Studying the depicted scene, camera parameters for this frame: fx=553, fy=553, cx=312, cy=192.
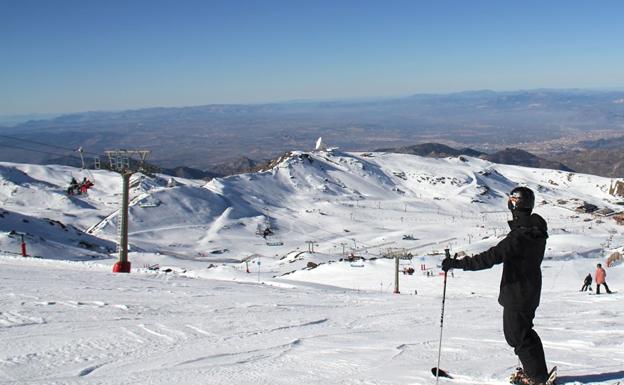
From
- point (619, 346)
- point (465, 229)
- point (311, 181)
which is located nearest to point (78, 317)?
point (619, 346)

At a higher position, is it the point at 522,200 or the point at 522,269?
the point at 522,200

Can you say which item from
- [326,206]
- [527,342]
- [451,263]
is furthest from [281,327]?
[326,206]

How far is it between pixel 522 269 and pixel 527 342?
708mm

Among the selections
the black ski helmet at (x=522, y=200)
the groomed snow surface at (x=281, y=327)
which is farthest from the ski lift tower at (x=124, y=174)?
the black ski helmet at (x=522, y=200)

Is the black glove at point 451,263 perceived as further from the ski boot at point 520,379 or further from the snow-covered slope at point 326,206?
the snow-covered slope at point 326,206

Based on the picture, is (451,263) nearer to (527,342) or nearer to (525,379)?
(527,342)

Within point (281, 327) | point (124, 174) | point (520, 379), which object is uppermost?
point (124, 174)

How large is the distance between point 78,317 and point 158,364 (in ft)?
10.1

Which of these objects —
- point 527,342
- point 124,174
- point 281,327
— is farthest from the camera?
point 124,174

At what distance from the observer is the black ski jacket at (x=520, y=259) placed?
16.2 ft

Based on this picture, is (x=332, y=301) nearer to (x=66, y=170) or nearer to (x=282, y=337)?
(x=282, y=337)

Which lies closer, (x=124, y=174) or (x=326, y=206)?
(x=124, y=174)

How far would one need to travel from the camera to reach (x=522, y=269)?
502 centimetres

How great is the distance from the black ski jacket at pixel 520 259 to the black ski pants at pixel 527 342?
0.08 m
